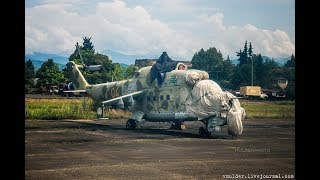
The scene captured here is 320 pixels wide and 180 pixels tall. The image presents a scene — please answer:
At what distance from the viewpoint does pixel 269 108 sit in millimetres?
14156

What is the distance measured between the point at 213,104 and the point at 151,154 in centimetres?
385

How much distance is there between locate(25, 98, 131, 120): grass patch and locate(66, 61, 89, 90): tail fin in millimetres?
610

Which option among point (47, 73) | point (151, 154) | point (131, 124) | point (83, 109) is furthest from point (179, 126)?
point (47, 73)

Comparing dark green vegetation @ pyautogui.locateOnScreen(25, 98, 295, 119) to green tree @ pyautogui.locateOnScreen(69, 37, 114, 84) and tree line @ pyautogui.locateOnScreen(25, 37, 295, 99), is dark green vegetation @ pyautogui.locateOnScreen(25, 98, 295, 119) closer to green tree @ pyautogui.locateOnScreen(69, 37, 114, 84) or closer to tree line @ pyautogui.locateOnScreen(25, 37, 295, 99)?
tree line @ pyautogui.locateOnScreen(25, 37, 295, 99)

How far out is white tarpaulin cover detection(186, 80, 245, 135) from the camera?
13.4 m

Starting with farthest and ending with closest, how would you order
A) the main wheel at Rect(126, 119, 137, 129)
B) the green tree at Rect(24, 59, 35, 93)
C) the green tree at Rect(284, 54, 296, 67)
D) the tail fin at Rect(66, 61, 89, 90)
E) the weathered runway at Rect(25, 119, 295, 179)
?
the main wheel at Rect(126, 119, 137, 129)
the tail fin at Rect(66, 61, 89, 90)
the green tree at Rect(24, 59, 35, 93)
the green tree at Rect(284, 54, 296, 67)
the weathered runway at Rect(25, 119, 295, 179)

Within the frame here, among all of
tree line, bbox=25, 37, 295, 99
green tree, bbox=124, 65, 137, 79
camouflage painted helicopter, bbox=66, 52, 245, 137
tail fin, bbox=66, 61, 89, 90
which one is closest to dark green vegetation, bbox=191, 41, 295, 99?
tree line, bbox=25, 37, 295, 99

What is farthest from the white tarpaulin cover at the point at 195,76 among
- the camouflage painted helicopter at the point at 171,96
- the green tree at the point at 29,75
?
the green tree at the point at 29,75

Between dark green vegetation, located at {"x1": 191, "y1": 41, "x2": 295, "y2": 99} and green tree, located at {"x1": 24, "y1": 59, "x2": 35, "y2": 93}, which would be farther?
dark green vegetation, located at {"x1": 191, "y1": 41, "x2": 295, "y2": 99}

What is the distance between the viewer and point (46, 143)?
11680 millimetres

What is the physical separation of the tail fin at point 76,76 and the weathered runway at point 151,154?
1.83 meters

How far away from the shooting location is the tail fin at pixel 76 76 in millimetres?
13056
